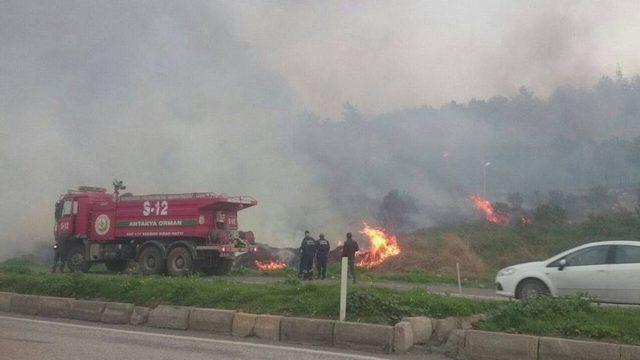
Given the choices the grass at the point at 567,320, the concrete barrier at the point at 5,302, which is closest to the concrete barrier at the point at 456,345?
the grass at the point at 567,320

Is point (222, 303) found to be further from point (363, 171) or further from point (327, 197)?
point (363, 171)

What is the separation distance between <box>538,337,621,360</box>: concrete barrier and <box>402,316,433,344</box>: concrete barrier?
1786 millimetres

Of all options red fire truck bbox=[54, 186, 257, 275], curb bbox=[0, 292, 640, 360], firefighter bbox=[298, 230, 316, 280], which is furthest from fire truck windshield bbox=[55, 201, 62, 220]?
curb bbox=[0, 292, 640, 360]

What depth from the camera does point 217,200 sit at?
19.6 meters

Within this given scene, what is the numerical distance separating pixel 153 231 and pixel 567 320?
50.4 feet

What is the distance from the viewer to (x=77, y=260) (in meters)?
21.3

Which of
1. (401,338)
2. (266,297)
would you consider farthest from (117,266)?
(401,338)

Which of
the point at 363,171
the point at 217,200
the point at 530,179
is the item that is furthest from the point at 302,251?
the point at 530,179

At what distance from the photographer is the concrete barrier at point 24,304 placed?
11422 millimetres

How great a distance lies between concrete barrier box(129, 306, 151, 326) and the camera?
399 inches

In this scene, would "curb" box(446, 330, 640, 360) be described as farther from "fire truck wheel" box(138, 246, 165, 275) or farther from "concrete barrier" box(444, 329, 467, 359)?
"fire truck wheel" box(138, 246, 165, 275)

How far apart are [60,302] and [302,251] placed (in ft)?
31.2

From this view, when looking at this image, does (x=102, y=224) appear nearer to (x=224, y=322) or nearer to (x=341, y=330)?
(x=224, y=322)

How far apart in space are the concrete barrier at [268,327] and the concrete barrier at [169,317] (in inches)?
55.4
